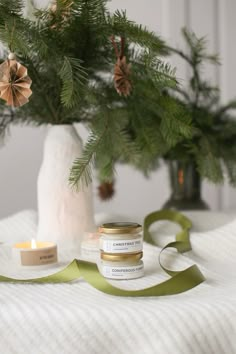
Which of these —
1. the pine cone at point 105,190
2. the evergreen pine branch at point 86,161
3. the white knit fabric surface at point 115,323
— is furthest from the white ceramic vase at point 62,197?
the pine cone at point 105,190

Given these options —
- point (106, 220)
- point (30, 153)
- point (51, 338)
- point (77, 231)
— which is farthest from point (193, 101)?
point (51, 338)

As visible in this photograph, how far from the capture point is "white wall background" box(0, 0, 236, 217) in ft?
4.43

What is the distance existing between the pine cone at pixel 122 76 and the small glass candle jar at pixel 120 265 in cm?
19

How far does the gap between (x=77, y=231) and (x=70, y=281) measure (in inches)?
5.9

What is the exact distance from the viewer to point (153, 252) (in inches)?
26.7

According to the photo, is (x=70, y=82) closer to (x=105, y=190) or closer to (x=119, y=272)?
(x=119, y=272)

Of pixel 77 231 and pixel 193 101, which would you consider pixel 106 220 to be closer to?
pixel 77 231

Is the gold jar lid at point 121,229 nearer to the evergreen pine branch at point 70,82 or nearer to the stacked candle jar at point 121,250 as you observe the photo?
the stacked candle jar at point 121,250

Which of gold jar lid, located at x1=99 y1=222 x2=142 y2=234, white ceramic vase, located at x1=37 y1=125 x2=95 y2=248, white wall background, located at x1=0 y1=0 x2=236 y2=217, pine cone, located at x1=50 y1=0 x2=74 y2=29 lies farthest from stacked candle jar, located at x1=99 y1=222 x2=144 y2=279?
white wall background, located at x1=0 y1=0 x2=236 y2=217

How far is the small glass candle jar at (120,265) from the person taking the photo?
59 cm

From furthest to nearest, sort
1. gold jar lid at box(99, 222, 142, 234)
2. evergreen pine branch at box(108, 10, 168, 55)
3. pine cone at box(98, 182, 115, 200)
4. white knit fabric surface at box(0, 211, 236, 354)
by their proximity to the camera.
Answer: pine cone at box(98, 182, 115, 200) → evergreen pine branch at box(108, 10, 168, 55) → gold jar lid at box(99, 222, 142, 234) → white knit fabric surface at box(0, 211, 236, 354)

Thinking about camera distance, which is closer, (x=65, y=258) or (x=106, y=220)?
(x=65, y=258)

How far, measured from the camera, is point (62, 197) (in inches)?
28.3

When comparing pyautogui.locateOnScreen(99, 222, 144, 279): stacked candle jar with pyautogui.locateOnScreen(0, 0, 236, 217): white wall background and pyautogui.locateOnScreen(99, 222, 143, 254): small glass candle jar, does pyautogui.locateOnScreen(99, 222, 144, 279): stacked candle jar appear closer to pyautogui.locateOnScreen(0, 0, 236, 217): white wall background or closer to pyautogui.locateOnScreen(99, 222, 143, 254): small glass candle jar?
pyautogui.locateOnScreen(99, 222, 143, 254): small glass candle jar
